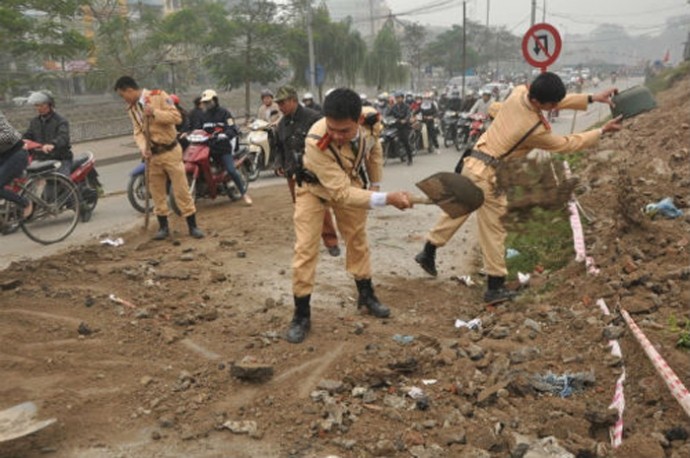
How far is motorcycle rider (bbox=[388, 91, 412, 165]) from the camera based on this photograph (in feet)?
47.5

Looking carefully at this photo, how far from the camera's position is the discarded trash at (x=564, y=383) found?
368 centimetres

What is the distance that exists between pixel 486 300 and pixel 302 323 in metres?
1.66

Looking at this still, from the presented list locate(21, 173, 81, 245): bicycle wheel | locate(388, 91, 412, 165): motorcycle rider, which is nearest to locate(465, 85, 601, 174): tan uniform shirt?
locate(21, 173, 81, 245): bicycle wheel

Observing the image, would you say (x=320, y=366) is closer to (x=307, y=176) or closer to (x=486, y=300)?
(x=307, y=176)

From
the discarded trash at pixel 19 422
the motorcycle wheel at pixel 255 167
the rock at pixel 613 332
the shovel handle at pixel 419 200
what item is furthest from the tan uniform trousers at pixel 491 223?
the motorcycle wheel at pixel 255 167

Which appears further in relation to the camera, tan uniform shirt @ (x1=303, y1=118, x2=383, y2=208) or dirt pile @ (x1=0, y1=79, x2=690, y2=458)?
tan uniform shirt @ (x1=303, y1=118, x2=383, y2=208)

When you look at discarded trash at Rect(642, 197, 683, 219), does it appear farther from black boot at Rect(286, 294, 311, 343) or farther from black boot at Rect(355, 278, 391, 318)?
black boot at Rect(286, 294, 311, 343)

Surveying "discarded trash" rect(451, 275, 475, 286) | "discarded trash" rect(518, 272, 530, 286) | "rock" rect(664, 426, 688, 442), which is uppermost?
"rock" rect(664, 426, 688, 442)

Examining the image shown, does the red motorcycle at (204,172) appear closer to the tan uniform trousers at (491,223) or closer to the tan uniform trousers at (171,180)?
the tan uniform trousers at (171,180)

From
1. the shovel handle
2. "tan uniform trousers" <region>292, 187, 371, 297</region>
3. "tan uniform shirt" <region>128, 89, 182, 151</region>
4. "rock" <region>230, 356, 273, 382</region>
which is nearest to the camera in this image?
"rock" <region>230, 356, 273, 382</region>

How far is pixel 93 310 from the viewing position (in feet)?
16.6

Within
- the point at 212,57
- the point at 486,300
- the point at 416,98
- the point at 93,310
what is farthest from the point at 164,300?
the point at 212,57

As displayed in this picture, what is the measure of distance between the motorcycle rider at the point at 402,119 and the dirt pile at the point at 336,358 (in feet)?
26.9

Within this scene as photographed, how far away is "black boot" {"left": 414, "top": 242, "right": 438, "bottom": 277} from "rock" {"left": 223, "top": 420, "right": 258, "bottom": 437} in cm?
303
